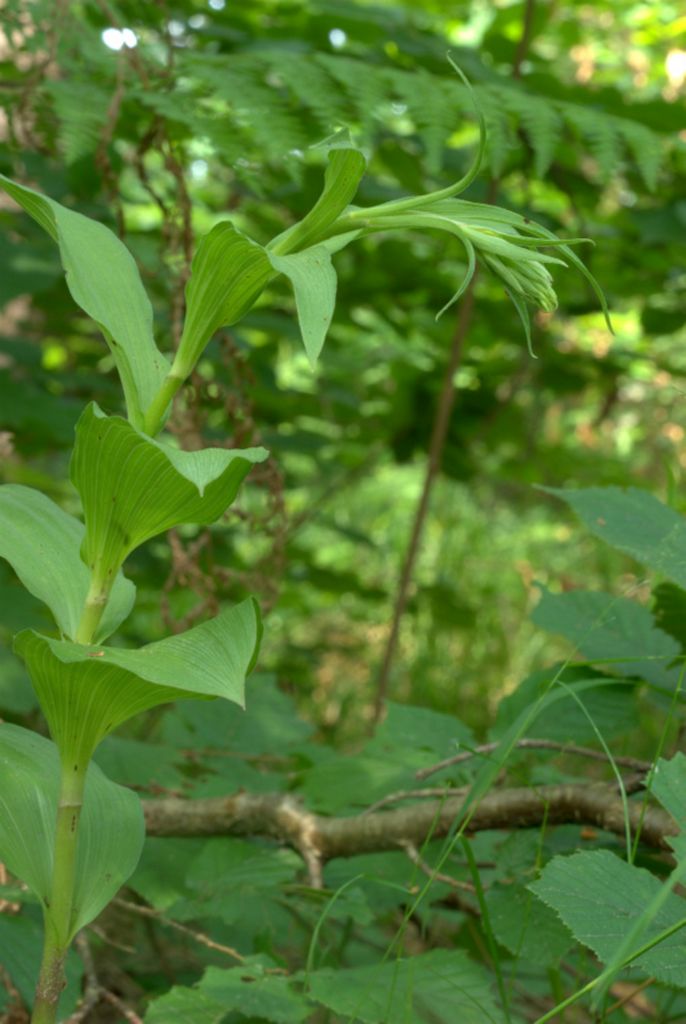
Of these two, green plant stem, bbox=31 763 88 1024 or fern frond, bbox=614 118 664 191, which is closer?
green plant stem, bbox=31 763 88 1024

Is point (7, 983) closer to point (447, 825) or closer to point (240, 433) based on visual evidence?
point (447, 825)

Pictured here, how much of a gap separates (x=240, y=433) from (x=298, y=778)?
498mm

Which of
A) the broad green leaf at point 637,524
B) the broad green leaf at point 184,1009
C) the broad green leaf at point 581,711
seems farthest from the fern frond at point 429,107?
the broad green leaf at point 184,1009

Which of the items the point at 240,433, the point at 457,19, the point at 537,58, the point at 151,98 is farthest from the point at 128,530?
the point at 457,19

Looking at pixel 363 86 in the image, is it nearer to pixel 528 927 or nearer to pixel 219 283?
pixel 219 283

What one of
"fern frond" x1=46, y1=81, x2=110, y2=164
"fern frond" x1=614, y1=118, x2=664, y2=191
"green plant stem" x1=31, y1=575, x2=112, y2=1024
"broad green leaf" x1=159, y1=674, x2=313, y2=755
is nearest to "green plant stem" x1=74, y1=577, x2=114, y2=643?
"green plant stem" x1=31, y1=575, x2=112, y2=1024

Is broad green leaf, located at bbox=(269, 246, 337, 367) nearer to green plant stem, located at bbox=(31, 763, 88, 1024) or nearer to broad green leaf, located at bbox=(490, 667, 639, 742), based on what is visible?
green plant stem, located at bbox=(31, 763, 88, 1024)

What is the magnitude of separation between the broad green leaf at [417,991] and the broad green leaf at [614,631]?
1.12 ft

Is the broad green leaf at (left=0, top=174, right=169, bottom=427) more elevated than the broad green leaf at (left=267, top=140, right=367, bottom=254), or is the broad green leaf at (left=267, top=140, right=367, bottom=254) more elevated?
the broad green leaf at (left=267, top=140, right=367, bottom=254)

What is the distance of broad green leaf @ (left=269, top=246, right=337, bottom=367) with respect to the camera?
27.1 inches

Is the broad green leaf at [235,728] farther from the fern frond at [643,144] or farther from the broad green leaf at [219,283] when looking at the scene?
the fern frond at [643,144]

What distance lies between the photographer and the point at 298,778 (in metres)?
1.28

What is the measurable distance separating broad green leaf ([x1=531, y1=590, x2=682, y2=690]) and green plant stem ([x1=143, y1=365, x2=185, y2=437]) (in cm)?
52

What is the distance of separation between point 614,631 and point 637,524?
161 millimetres
